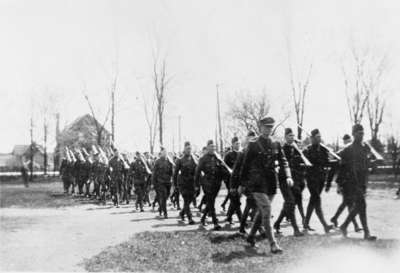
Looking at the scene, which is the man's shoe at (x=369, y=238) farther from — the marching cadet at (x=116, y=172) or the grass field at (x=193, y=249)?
the marching cadet at (x=116, y=172)

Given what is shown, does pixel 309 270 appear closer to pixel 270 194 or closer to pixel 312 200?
pixel 270 194

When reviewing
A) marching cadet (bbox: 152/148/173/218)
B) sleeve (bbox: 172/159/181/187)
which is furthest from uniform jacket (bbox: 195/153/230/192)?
marching cadet (bbox: 152/148/173/218)

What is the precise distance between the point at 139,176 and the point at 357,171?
8.74 m

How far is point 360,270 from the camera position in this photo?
23.2 ft

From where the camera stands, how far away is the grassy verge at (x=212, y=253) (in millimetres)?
7324

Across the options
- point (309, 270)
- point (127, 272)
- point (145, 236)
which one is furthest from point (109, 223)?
point (309, 270)

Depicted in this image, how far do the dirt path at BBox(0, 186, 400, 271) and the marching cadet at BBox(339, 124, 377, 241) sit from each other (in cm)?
95

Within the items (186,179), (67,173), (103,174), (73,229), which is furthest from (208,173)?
Answer: (67,173)

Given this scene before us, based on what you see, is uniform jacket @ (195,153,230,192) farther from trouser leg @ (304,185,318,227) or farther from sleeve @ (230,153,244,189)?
trouser leg @ (304,185,318,227)

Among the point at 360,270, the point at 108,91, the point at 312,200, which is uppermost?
the point at 108,91

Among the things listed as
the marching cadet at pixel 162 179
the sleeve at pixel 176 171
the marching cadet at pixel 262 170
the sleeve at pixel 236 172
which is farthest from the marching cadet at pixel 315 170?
the marching cadet at pixel 162 179

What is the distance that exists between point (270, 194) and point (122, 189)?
12.4m

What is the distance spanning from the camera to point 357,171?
9273mm

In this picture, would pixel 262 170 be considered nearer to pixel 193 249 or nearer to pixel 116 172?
pixel 193 249
